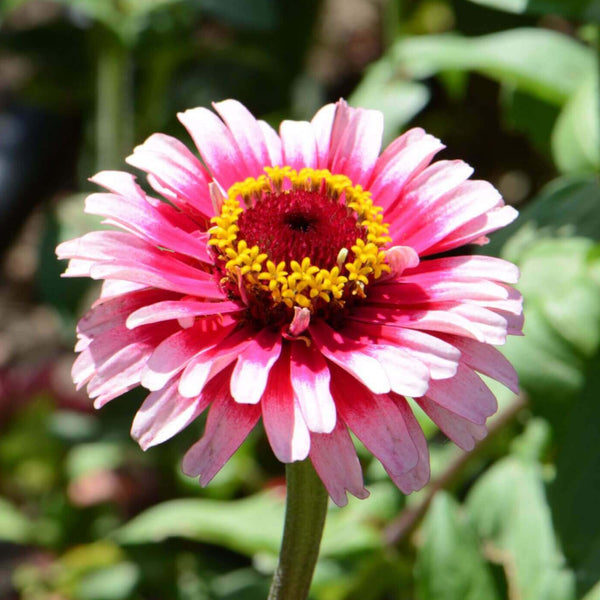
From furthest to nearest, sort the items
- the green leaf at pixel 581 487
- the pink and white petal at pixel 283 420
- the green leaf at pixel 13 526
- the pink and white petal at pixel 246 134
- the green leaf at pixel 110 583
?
the green leaf at pixel 13 526
the green leaf at pixel 110 583
the green leaf at pixel 581 487
the pink and white petal at pixel 246 134
the pink and white petal at pixel 283 420

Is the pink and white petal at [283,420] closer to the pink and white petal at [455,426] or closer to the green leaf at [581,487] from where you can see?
the pink and white petal at [455,426]

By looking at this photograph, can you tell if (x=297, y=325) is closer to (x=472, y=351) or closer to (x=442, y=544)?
(x=472, y=351)

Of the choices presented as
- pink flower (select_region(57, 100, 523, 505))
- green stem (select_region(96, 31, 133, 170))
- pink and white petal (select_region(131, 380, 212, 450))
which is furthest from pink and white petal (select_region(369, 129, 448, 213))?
green stem (select_region(96, 31, 133, 170))

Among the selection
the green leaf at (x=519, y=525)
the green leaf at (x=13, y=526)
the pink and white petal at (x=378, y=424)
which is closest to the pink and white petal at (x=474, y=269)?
the pink and white petal at (x=378, y=424)

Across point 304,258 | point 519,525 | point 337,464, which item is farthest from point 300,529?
point 519,525

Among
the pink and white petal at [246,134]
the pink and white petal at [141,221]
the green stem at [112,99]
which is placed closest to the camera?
the pink and white petal at [141,221]

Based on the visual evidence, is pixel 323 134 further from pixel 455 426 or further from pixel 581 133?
pixel 581 133

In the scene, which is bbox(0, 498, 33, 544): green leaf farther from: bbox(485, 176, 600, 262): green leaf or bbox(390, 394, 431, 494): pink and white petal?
bbox(390, 394, 431, 494): pink and white petal
